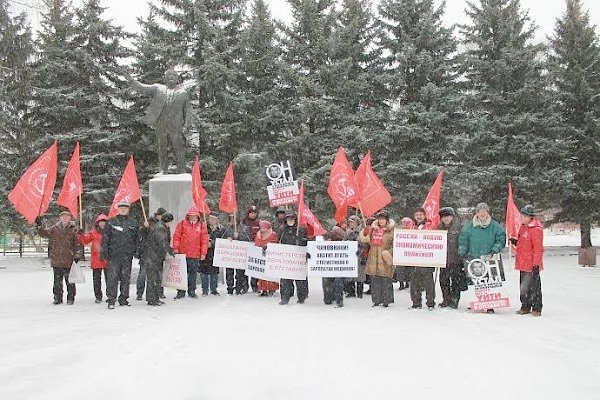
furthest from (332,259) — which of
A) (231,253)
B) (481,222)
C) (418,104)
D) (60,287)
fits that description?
(418,104)

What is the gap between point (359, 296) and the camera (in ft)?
37.9

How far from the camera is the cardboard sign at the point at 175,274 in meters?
10.6

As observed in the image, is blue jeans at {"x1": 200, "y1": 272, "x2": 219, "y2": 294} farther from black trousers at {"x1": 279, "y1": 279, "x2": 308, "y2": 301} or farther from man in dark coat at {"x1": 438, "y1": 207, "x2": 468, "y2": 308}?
man in dark coat at {"x1": 438, "y1": 207, "x2": 468, "y2": 308}

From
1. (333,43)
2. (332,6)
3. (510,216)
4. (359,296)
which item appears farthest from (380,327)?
(332,6)

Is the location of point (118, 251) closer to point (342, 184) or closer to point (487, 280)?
point (342, 184)

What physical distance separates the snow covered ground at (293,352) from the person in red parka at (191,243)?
134 cm

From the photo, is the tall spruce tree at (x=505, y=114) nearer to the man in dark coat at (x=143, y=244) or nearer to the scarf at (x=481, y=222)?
the scarf at (x=481, y=222)

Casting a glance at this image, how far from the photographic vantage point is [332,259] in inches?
396

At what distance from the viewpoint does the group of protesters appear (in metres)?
9.00

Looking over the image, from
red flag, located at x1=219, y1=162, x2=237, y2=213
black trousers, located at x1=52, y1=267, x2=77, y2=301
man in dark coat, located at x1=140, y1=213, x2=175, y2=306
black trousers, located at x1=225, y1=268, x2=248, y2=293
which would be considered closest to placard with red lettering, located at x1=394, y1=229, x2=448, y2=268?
black trousers, located at x1=225, y1=268, x2=248, y2=293

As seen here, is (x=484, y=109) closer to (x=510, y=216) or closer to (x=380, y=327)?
(x=510, y=216)

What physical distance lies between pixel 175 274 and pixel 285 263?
6.85ft

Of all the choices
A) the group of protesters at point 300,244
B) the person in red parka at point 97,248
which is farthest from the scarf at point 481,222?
the person in red parka at point 97,248

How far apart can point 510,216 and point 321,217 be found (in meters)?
12.3
